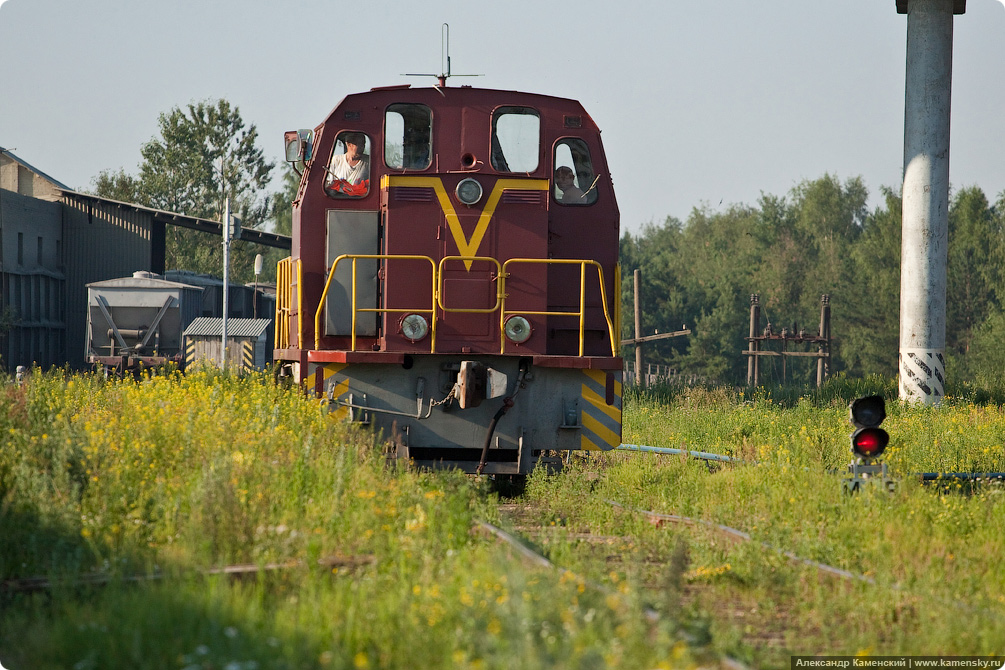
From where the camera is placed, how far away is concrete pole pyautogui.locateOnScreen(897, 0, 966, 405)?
52.5 ft

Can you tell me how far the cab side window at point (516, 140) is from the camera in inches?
358

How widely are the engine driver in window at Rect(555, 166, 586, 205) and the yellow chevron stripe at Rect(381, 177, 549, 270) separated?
1.26 feet

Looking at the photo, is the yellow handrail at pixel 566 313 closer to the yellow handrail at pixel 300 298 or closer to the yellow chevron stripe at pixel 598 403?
the yellow chevron stripe at pixel 598 403

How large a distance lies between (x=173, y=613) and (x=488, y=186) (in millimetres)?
5400

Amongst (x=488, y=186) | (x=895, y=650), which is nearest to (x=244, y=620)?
(x=895, y=650)

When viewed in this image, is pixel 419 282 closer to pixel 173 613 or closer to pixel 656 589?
pixel 656 589

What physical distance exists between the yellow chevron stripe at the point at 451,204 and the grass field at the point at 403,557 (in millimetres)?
1988

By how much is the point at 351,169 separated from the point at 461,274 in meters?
Answer: 1.46

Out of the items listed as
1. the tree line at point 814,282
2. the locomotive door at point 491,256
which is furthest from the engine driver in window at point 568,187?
the tree line at point 814,282

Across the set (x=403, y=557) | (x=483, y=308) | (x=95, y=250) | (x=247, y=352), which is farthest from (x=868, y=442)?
(x=95, y=250)

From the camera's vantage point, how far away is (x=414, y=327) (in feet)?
28.0

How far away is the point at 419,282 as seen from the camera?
8.79 metres

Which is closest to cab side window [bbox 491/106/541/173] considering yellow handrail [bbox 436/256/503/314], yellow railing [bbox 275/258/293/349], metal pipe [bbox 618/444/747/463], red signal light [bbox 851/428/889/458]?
yellow handrail [bbox 436/256/503/314]

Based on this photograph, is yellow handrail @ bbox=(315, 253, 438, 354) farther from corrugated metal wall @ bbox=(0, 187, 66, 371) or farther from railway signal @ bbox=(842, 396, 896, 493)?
corrugated metal wall @ bbox=(0, 187, 66, 371)
